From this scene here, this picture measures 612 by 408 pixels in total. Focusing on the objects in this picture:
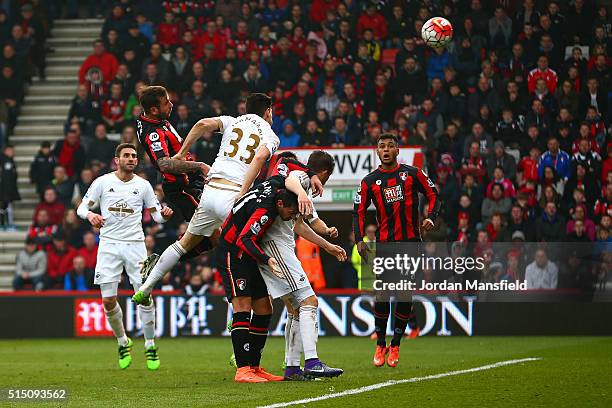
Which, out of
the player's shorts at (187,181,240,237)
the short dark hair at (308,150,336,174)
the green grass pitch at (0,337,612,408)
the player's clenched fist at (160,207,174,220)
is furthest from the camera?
the player's clenched fist at (160,207,174,220)

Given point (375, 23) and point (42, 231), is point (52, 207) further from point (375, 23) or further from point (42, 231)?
point (375, 23)

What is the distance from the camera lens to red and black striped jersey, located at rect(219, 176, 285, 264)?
1005 centimetres

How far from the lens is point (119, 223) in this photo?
538 inches

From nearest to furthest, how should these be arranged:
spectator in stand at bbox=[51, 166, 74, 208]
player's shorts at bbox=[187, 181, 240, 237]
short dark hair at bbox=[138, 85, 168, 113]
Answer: player's shorts at bbox=[187, 181, 240, 237]
short dark hair at bbox=[138, 85, 168, 113]
spectator in stand at bbox=[51, 166, 74, 208]

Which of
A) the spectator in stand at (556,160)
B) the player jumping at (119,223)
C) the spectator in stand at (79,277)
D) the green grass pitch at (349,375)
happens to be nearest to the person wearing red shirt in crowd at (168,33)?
the spectator in stand at (79,277)

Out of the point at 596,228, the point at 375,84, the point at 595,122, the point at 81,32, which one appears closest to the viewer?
the point at 596,228

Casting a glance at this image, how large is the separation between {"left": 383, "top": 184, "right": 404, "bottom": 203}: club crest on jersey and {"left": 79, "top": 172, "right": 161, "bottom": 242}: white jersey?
2.71m

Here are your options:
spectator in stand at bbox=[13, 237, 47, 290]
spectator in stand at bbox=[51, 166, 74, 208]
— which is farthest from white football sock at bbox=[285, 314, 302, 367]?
spectator in stand at bbox=[51, 166, 74, 208]

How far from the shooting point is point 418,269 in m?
17.6

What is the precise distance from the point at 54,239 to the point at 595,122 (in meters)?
9.80

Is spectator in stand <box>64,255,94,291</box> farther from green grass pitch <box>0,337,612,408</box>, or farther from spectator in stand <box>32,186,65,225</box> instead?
green grass pitch <box>0,337,612,408</box>

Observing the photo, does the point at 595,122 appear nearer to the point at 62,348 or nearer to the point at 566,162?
the point at 566,162

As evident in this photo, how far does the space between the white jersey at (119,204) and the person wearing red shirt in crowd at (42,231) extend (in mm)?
7890

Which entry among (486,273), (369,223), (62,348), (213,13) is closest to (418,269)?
(486,273)
